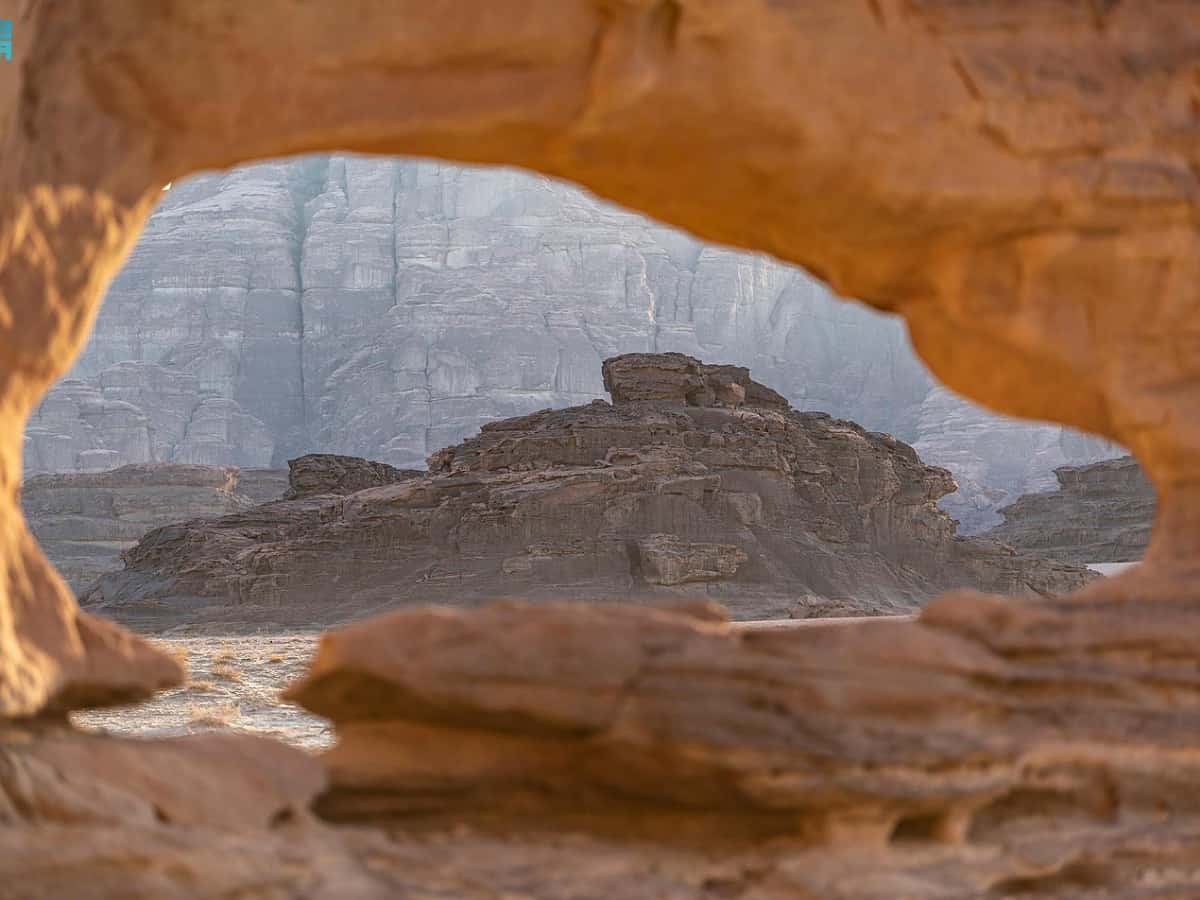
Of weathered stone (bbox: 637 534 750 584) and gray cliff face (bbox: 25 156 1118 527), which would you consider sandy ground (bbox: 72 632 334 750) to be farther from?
gray cliff face (bbox: 25 156 1118 527)

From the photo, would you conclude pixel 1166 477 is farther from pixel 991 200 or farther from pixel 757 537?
pixel 757 537

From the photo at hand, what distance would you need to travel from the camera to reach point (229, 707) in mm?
14352

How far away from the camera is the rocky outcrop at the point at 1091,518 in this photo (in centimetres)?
4341

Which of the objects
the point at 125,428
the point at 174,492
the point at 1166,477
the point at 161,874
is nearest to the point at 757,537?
the point at 174,492

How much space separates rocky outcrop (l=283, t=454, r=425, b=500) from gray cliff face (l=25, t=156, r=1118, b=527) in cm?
3562

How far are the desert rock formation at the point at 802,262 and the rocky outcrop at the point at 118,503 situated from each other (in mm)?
40089

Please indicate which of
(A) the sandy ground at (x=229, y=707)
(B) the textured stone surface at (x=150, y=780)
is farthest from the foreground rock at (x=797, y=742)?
(A) the sandy ground at (x=229, y=707)

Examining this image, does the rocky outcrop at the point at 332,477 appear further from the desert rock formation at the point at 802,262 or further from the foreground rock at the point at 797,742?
the foreground rock at the point at 797,742

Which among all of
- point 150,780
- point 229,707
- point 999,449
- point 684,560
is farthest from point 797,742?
point 999,449

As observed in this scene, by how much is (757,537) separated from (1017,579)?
7.27 m

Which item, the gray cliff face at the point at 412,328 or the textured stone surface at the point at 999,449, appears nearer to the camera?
the textured stone surface at the point at 999,449

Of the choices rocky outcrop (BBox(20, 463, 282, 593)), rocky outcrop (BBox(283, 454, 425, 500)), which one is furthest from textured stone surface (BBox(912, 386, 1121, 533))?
rocky outcrop (BBox(283, 454, 425, 500))

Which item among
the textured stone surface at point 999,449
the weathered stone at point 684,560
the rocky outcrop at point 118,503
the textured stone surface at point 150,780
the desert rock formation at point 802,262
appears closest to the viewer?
the textured stone surface at point 150,780

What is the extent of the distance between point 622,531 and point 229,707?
15.9 meters
